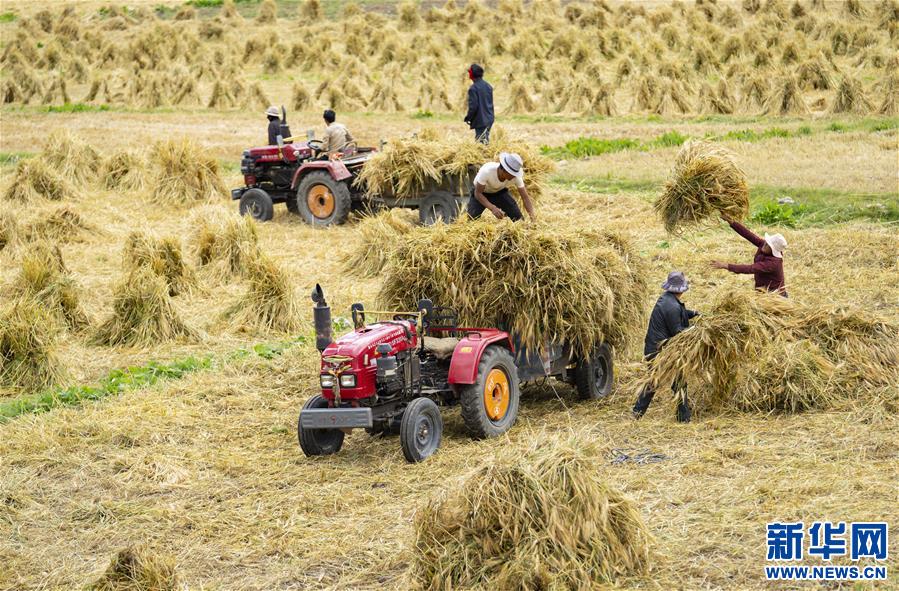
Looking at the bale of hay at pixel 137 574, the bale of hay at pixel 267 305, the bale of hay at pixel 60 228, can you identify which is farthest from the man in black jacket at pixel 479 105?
the bale of hay at pixel 137 574

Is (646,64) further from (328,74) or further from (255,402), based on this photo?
(255,402)

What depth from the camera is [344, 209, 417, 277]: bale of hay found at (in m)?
15.4

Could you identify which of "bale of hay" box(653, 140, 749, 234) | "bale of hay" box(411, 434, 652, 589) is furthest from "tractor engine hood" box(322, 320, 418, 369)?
"bale of hay" box(653, 140, 749, 234)

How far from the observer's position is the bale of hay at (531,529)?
6676mm

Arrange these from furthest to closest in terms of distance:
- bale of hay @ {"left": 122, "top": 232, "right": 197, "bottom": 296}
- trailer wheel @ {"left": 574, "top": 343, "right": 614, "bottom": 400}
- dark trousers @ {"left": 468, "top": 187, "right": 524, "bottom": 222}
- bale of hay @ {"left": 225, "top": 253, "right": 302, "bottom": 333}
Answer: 1. bale of hay @ {"left": 122, "top": 232, "right": 197, "bottom": 296}
2. bale of hay @ {"left": 225, "top": 253, "right": 302, "bottom": 333}
3. dark trousers @ {"left": 468, "top": 187, "right": 524, "bottom": 222}
4. trailer wheel @ {"left": 574, "top": 343, "right": 614, "bottom": 400}

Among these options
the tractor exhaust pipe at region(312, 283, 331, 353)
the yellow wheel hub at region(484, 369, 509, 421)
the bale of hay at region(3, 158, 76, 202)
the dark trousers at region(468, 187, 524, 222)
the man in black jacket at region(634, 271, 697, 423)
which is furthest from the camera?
the bale of hay at region(3, 158, 76, 202)

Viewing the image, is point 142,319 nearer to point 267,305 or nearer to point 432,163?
point 267,305

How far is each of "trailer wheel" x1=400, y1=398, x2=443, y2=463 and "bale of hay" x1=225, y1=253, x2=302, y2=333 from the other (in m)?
4.30

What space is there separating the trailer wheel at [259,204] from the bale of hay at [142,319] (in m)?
5.81

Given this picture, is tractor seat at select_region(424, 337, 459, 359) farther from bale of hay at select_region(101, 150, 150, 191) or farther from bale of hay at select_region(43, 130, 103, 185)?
bale of hay at select_region(43, 130, 103, 185)

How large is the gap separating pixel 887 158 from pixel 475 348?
12.3m

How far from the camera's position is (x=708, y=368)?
10.1 meters

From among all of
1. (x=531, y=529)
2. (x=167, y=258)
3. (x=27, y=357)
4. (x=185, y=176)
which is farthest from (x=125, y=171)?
(x=531, y=529)

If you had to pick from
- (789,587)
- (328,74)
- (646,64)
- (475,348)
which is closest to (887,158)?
(646,64)
